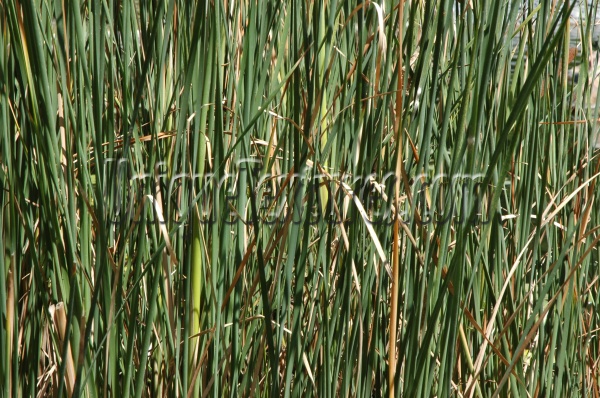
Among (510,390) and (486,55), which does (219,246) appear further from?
(510,390)

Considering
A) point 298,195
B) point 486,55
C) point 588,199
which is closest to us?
point 486,55

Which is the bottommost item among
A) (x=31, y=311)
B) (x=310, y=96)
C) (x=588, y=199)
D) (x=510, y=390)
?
(x=510, y=390)

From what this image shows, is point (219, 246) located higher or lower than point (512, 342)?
higher

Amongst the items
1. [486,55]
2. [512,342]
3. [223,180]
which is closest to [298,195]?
[223,180]

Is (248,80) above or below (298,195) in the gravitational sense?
above

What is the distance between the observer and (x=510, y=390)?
2.94 ft

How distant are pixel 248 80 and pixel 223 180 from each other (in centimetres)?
11

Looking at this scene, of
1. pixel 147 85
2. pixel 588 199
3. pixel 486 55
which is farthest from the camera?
pixel 588 199

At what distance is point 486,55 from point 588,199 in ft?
1.42

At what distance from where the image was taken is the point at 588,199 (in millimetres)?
928

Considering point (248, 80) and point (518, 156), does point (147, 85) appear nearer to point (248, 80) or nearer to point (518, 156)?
point (248, 80)

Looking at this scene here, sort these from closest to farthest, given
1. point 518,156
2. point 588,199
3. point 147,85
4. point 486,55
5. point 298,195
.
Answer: point 486,55 → point 298,195 → point 147,85 → point 588,199 → point 518,156

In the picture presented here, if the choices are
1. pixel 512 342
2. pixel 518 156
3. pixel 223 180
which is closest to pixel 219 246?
pixel 223 180

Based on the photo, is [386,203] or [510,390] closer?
[386,203]
